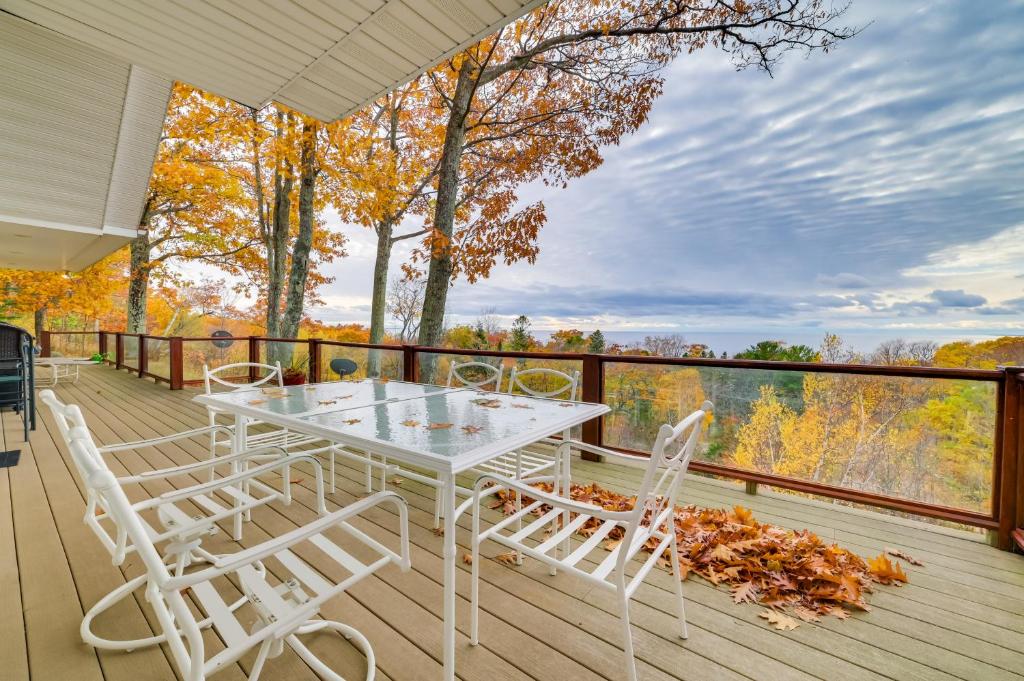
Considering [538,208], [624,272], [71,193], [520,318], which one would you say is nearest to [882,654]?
[538,208]

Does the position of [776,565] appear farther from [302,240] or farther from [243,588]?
[302,240]

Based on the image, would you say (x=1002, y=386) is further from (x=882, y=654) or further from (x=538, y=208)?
(x=538, y=208)

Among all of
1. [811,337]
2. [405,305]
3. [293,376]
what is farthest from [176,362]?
[811,337]

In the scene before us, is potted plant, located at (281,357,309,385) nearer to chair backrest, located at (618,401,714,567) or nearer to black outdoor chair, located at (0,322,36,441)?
black outdoor chair, located at (0,322,36,441)

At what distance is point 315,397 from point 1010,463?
394 centimetres

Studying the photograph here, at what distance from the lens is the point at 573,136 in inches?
332

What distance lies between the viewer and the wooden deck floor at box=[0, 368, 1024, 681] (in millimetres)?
1498

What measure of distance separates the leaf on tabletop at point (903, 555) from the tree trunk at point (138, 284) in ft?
48.5

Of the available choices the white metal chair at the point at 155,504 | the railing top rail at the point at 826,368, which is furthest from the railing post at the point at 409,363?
the white metal chair at the point at 155,504

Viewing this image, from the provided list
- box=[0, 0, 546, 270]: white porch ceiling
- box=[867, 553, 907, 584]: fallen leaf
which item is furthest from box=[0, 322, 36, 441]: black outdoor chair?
box=[867, 553, 907, 584]: fallen leaf

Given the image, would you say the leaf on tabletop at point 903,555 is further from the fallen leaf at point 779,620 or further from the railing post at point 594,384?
the railing post at point 594,384

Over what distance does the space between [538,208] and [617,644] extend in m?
7.24

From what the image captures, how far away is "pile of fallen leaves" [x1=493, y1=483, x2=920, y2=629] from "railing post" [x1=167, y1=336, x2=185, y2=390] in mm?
7560

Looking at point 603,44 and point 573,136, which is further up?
point 603,44
